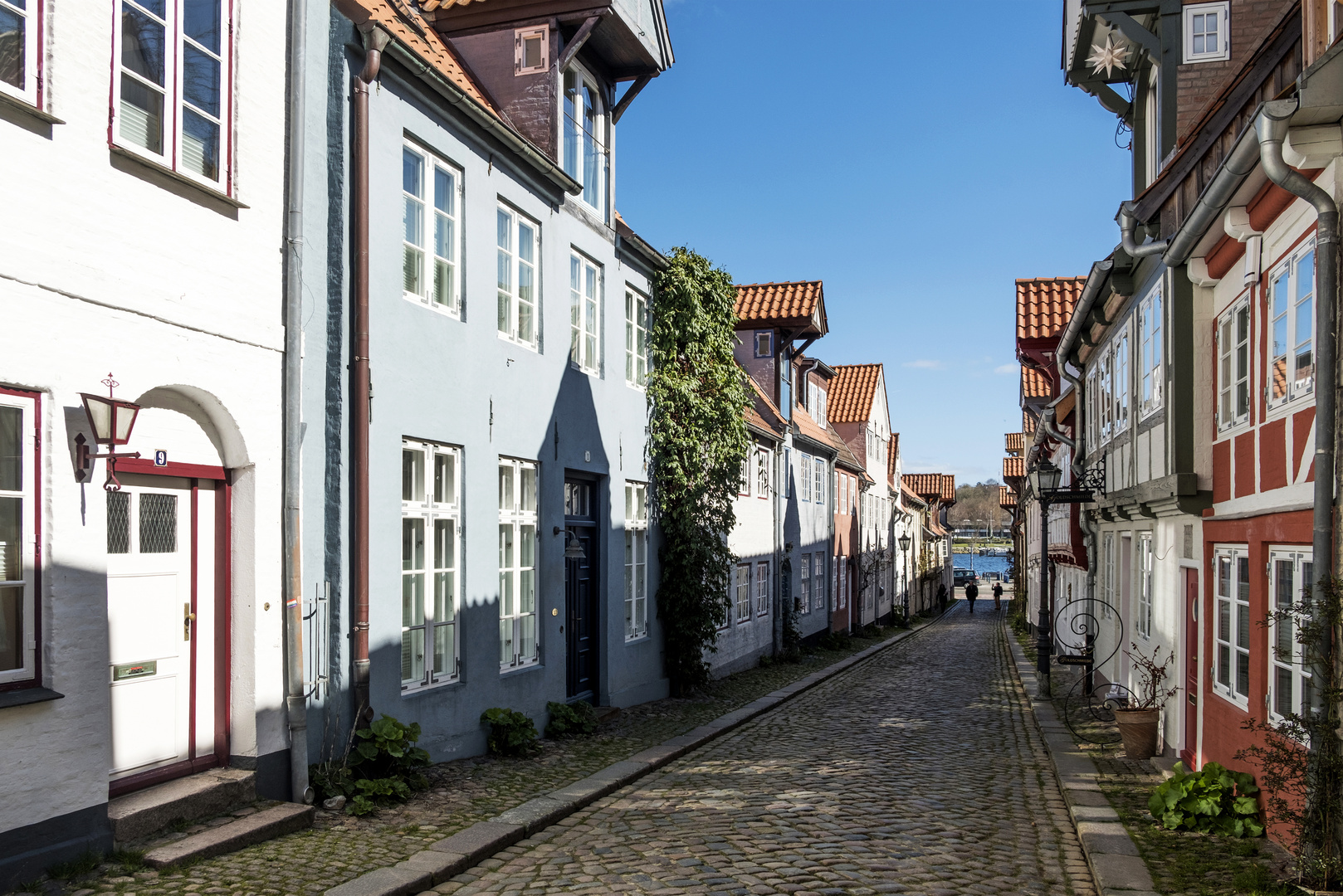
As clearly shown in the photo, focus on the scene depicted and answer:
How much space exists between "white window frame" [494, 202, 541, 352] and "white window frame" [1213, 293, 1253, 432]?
6526 millimetres

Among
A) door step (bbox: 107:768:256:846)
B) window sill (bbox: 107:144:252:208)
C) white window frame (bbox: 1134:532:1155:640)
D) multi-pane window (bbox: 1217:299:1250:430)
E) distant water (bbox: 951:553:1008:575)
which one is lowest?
distant water (bbox: 951:553:1008:575)

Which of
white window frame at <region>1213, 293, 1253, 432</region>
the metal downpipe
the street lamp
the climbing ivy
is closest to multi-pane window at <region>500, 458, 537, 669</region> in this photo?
the metal downpipe

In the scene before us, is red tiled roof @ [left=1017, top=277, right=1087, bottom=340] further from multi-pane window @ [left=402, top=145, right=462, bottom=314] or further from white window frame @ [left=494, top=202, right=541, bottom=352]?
multi-pane window @ [left=402, top=145, right=462, bottom=314]

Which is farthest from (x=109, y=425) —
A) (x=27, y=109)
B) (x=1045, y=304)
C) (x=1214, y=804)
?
(x=1045, y=304)

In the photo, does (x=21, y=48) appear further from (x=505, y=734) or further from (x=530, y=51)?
(x=530, y=51)

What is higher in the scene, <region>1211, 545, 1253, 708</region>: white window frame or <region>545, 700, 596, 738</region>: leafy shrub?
<region>1211, 545, 1253, 708</region>: white window frame

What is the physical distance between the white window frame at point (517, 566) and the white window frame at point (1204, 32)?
25.9 feet

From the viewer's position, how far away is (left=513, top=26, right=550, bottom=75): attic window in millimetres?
12383

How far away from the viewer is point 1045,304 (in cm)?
1952

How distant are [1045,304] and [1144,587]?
7920 millimetres

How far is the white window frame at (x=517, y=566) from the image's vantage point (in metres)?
11.2

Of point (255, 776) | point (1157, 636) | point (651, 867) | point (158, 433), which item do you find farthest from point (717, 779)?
point (158, 433)

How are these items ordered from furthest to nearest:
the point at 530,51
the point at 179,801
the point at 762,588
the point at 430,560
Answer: the point at 762,588, the point at 530,51, the point at 430,560, the point at 179,801

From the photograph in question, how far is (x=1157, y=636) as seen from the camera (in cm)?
1170
